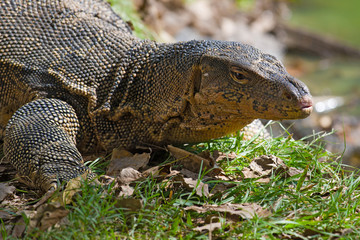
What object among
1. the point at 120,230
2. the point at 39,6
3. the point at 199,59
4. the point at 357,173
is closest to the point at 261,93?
the point at 199,59

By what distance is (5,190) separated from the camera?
4469mm

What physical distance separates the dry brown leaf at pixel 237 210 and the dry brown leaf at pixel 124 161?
3.41 feet

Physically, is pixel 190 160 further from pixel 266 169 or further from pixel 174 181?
pixel 266 169

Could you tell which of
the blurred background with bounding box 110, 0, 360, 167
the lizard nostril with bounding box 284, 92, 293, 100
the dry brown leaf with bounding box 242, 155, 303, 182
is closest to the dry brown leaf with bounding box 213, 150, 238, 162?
the dry brown leaf with bounding box 242, 155, 303, 182

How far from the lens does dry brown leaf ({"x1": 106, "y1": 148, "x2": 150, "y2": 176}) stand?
480 cm

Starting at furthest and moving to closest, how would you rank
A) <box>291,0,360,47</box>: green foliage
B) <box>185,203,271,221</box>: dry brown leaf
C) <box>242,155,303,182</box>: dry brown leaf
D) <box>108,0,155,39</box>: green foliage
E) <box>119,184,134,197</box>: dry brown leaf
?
1. <box>291,0,360,47</box>: green foliage
2. <box>108,0,155,39</box>: green foliage
3. <box>242,155,303,182</box>: dry brown leaf
4. <box>119,184,134,197</box>: dry brown leaf
5. <box>185,203,271,221</box>: dry brown leaf

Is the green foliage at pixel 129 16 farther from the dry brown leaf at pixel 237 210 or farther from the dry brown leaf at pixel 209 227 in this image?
the dry brown leaf at pixel 209 227

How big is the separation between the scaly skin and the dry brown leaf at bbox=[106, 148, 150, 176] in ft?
0.58

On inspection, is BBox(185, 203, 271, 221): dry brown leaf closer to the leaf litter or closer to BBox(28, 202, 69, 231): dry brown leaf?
the leaf litter

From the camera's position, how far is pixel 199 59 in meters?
4.73

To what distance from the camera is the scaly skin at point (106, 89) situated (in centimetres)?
444

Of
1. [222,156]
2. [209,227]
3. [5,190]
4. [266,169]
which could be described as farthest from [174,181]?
[5,190]

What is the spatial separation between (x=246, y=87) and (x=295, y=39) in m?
14.8

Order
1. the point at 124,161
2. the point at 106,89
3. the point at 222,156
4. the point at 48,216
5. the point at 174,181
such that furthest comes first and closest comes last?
1. the point at 106,89
2. the point at 222,156
3. the point at 124,161
4. the point at 174,181
5. the point at 48,216
